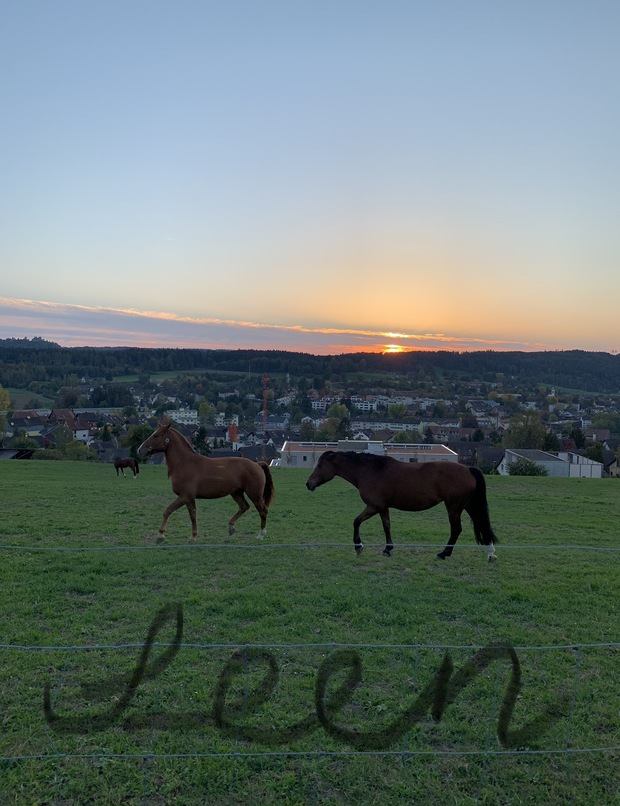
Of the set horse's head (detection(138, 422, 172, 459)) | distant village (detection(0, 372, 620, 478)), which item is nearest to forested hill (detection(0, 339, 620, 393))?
distant village (detection(0, 372, 620, 478))

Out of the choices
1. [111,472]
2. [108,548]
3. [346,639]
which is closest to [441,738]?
[346,639]

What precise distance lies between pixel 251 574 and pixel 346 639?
2.46m

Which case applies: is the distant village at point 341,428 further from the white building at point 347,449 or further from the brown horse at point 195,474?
the brown horse at point 195,474

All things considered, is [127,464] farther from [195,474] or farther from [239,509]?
[195,474]

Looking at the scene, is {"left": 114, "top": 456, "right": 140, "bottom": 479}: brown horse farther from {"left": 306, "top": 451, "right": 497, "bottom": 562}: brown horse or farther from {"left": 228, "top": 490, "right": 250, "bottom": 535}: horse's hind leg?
{"left": 306, "top": 451, "right": 497, "bottom": 562}: brown horse

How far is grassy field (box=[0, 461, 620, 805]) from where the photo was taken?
3604 mm

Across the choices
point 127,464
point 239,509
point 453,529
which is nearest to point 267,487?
point 239,509

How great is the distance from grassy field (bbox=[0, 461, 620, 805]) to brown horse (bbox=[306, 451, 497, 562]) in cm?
49

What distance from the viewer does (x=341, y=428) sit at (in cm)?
7712

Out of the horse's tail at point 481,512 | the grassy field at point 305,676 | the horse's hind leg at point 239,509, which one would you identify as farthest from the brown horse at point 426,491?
the horse's hind leg at point 239,509

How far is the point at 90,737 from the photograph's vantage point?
392cm

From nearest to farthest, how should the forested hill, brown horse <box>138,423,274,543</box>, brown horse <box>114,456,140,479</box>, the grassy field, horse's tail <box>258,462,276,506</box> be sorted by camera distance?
the grassy field
brown horse <box>138,423,274,543</box>
horse's tail <box>258,462,276,506</box>
brown horse <box>114,456,140,479</box>
the forested hill

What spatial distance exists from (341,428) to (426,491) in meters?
68.5

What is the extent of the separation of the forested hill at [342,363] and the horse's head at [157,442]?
13266 cm
